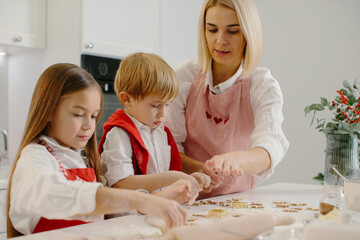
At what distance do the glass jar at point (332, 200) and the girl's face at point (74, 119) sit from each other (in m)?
0.64

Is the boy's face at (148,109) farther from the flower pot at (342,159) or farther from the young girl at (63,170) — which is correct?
the flower pot at (342,159)

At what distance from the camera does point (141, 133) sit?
1447mm

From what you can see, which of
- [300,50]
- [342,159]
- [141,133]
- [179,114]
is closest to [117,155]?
[141,133]

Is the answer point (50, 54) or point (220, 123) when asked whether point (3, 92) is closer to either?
point (50, 54)

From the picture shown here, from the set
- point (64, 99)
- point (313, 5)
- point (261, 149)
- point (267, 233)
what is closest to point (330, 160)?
point (261, 149)

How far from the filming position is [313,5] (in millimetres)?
3447

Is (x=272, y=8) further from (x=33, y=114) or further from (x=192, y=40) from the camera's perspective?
(x=33, y=114)

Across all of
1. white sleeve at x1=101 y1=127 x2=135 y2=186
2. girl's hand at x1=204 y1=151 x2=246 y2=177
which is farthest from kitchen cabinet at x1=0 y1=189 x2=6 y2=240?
girl's hand at x1=204 y1=151 x2=246 y2=177

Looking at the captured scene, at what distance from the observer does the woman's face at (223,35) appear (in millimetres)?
1480

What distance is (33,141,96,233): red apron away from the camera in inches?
41.4

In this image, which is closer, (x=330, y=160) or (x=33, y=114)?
(x=33, y=114)

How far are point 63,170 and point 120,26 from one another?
6.05 ft

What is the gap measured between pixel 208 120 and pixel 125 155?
41cm

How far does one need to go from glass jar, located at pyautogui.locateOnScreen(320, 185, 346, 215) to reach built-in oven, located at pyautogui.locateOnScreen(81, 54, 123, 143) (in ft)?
5.97
